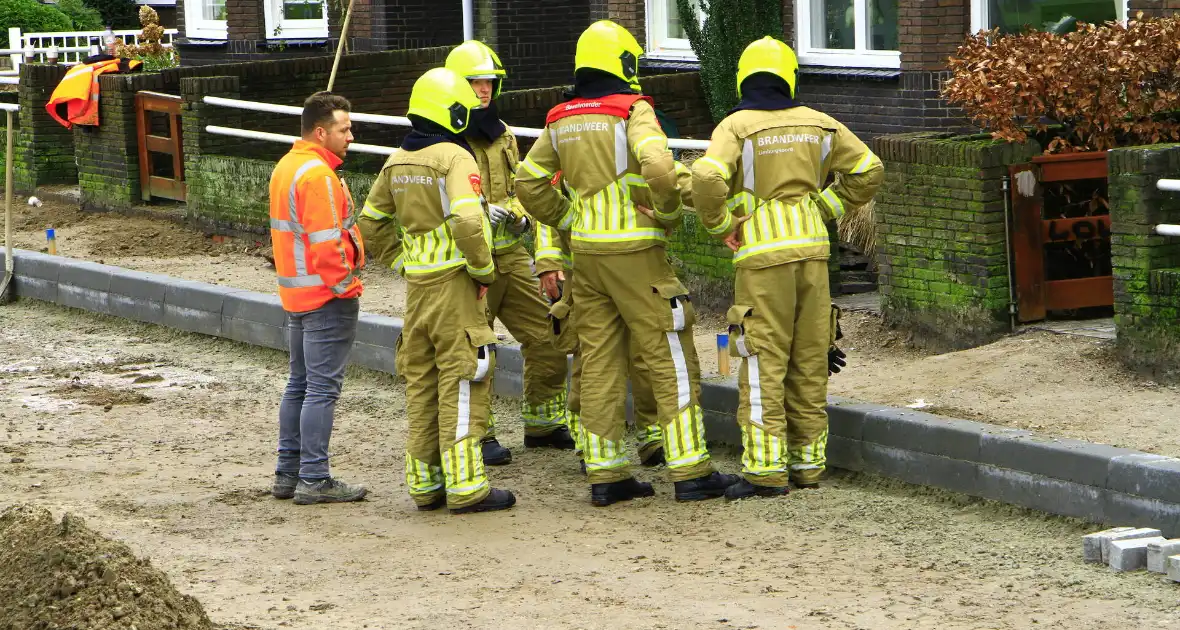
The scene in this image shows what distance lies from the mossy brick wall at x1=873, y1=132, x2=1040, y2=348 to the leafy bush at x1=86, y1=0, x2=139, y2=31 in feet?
104

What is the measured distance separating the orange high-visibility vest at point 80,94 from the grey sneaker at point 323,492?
33.2 feet

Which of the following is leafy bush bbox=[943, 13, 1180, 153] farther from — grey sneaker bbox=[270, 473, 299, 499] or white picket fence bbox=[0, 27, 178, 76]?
white picket fence bbox=[0, 27, 178, 76]

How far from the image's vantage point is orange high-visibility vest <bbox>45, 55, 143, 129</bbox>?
16906 mm

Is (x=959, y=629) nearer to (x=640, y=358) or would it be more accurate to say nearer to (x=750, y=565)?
(x=750, y=565)

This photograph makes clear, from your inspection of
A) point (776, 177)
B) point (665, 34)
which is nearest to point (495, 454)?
point (776, 177)

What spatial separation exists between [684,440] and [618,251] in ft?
2.95

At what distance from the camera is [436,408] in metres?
7.70

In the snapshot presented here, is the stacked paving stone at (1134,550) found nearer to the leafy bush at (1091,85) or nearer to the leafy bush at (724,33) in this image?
the leafy bush at (1091,85)

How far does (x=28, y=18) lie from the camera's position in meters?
33.6

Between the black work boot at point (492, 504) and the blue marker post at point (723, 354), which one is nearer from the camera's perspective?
the black work boot at point (492, 504)

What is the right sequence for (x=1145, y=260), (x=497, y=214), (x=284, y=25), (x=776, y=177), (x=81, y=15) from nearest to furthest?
(x=776, y=177), (x=497, y=214), (x=1145, y=260), (x=284, y=25), (x=81, y=15)

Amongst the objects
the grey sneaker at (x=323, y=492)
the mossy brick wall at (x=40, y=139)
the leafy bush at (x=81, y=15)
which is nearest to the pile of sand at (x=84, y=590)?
the grey sneaker at (x=323, y=492)

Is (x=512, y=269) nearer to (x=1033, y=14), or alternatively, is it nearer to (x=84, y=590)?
(x=84, y=590)

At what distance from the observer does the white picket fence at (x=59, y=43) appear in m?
25.5
